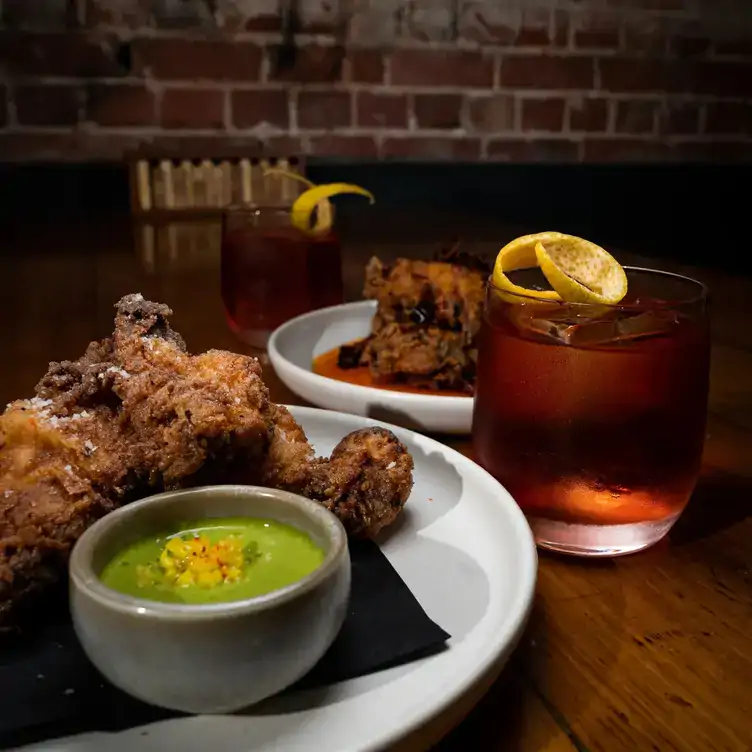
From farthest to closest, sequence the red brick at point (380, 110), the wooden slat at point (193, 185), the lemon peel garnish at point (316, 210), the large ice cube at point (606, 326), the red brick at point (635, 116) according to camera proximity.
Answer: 1. the red brick at point (635, 116)
2. the red brick at point (380, 110)
3. the wooden slat at point (193, 185)
4. the lemon peel garnish at point (316, 210)
5. the large ice cube at point (606, 326)

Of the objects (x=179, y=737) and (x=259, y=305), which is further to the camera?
(x=259, y=305)

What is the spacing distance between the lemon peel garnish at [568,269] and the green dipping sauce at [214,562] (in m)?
0.45

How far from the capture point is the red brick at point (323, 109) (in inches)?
191

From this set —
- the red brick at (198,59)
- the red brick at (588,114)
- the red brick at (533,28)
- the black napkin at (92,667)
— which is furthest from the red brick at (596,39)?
the black napkin at (92,667)

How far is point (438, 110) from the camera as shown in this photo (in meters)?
5.05

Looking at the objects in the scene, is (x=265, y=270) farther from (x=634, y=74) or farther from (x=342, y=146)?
(x=634, y=74)

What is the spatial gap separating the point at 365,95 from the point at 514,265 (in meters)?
4.07

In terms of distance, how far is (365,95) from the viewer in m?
4.91

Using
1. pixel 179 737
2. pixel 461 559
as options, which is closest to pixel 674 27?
pixel 461 559

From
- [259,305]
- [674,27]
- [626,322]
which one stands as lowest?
[259,305]

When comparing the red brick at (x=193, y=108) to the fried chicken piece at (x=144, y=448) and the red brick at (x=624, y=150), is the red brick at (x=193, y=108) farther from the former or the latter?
the fried chicken piece at (x=144, y=448)

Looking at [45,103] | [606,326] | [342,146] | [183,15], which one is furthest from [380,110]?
[606,326]

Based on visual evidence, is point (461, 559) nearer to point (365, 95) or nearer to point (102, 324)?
point (102, 324)

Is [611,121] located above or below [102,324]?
above
